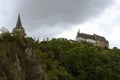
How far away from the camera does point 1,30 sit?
68.7 meters

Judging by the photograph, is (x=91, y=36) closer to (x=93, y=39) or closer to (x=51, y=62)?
(x=93, y=39)

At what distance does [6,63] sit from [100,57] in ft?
192

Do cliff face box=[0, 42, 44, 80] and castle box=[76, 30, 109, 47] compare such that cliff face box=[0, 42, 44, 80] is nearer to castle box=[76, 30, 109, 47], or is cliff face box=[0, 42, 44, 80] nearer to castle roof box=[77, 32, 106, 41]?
castle box=[76, 30, 109, 47]

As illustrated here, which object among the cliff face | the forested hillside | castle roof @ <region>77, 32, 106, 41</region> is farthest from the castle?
the cliff face

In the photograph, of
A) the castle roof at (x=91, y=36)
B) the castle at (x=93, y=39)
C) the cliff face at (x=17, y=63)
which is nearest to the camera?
the cliff face at (x=17, y=63)

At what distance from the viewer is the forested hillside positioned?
168 feet

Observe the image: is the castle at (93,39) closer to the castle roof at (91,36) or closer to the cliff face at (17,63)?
the castle roof at (91,36)

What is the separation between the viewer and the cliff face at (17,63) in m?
47.9

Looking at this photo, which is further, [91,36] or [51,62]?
[91,36]

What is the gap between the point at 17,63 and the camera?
5191 centimetres

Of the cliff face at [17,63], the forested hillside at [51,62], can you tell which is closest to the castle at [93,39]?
the forested hillside at [51,62]

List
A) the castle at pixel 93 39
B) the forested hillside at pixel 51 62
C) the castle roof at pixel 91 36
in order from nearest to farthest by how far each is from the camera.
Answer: the forested hillside at pixel 51 62 < the castle at pixel 93 39 < the castle roof at pixel 91 36

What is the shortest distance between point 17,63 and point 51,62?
29.4 m

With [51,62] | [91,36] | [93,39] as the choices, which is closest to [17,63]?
[51,62]
